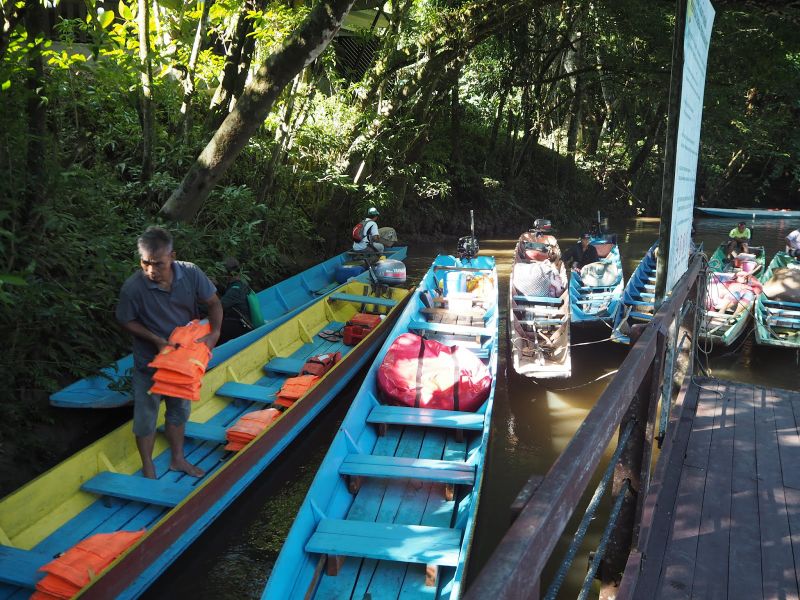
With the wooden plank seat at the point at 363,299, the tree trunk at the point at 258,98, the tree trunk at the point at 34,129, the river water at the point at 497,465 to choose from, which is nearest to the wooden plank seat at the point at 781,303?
the river water at the point at 497,465

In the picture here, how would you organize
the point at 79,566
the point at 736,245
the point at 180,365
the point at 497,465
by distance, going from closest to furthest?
the point at 79,566, the point at 180,365, the point at 497,465, the point at 736,245

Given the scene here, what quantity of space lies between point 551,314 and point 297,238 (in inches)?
257

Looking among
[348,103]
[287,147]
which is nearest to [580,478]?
[287,147]

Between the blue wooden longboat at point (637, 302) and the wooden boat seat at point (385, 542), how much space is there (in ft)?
17.1

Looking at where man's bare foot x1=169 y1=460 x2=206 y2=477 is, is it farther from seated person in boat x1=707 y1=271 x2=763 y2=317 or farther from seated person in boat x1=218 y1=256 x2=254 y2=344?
seated person in boat x1=707 y1=271 x2=763 y2=317

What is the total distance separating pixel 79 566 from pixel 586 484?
327 cm

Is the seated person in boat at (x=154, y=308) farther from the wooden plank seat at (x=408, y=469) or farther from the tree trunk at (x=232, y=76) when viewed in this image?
the tree trunk at (x=232, y=76)

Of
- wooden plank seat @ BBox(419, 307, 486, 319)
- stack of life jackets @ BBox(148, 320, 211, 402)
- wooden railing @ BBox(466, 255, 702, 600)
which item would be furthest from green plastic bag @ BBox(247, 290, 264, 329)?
wooden railing @ BBox(466, 255, 702, 600)

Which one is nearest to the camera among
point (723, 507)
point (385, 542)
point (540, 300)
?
point (723, 507)

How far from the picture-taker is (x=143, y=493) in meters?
4.46

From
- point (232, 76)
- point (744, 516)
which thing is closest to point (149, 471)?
point (744, 516)

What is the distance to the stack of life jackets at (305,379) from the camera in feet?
20.3

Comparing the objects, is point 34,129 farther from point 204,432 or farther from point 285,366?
point 285,366

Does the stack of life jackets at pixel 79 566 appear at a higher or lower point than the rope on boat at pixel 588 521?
lower
